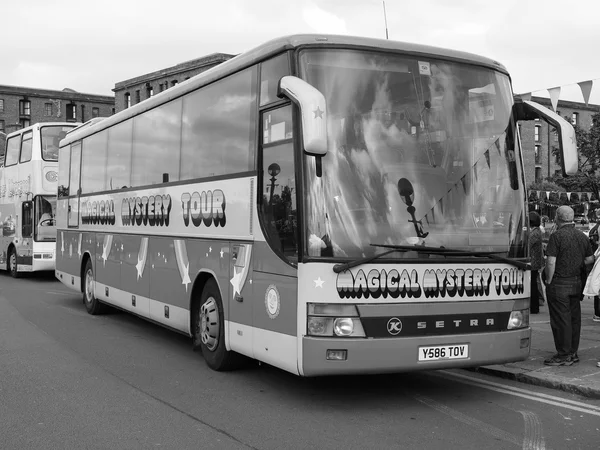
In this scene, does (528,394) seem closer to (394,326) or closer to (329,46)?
(394,326)

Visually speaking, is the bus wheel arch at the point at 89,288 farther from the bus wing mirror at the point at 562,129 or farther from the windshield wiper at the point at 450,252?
the bus wing mirror at the point at 562,129

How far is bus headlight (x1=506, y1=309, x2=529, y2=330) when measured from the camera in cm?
714

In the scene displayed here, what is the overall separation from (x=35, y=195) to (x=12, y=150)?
277cm

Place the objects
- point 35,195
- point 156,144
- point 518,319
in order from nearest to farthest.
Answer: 1. point 518,319
2. point 156,144
3. point 35,195

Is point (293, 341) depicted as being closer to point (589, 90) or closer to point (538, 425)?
point (538, 425)

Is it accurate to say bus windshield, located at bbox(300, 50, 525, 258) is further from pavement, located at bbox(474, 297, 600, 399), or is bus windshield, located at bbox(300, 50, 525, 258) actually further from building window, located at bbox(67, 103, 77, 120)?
building window, located at bbox(67, 103, 77, 120)

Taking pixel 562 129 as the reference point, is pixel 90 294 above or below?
below

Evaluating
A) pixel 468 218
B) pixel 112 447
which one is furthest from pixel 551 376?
pixel 112 447

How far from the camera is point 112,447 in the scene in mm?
5562

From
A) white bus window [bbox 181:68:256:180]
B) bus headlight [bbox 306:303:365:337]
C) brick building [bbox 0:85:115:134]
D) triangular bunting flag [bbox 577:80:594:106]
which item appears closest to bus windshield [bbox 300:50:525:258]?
bus headlight [bbox 306:303:365:337]

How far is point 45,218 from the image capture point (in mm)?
22516

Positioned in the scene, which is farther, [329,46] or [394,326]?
[329,46]

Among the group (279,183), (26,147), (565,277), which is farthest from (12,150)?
(565,277)

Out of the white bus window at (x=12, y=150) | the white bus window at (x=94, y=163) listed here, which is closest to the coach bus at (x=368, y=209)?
the white bus window at (x=94, y=163)
